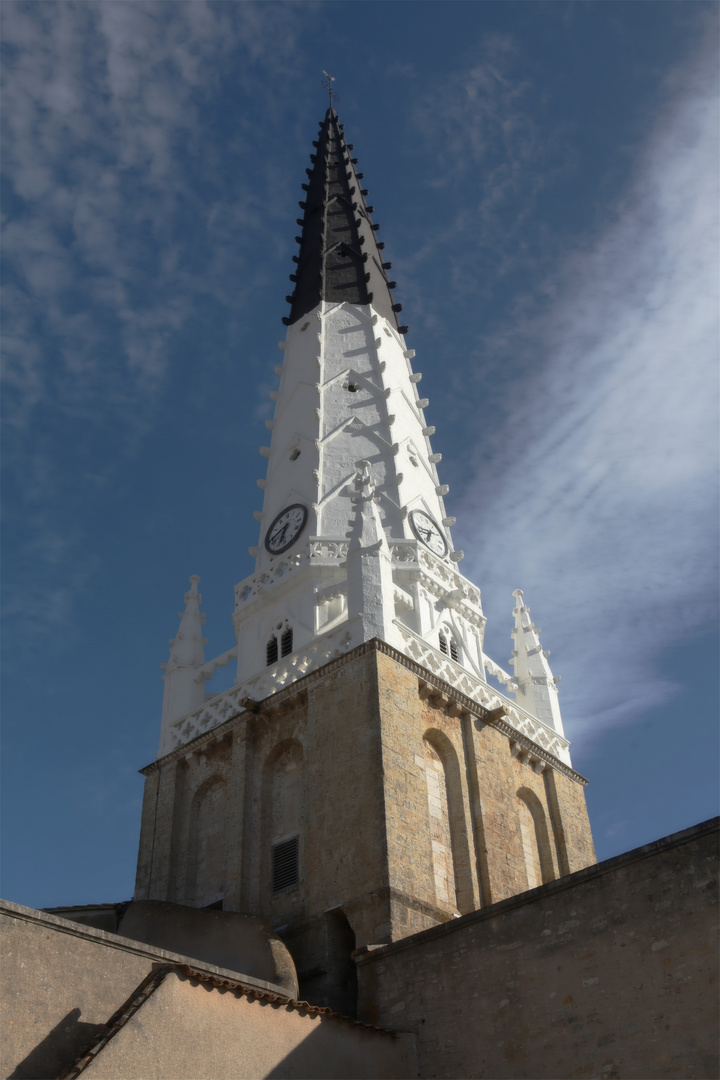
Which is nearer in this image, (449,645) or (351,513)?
(449,645)

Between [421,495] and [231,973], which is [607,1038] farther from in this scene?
[421,495]

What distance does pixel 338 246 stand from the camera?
99.6 ft

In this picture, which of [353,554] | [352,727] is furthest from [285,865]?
[353,554]

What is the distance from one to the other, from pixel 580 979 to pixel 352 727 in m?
6.02

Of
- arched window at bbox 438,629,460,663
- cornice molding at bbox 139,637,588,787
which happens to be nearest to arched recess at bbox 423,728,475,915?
cornice molding at bbox 139,637,588,787

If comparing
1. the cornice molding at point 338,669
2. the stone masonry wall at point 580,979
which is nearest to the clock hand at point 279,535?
the cornice molding at point 338,669

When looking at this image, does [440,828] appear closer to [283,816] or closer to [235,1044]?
[283,816]

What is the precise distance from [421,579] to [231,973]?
10045 millimetres

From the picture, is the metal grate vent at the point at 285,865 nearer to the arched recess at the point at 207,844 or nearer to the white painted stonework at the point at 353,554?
the arched recess at the point at 207,844

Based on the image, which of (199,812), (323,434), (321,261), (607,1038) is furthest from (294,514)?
(607,1038)

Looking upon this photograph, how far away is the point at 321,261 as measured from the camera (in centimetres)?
2958

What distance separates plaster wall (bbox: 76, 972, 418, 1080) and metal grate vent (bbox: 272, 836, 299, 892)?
3717 mm

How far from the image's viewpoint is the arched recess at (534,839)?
19388mm

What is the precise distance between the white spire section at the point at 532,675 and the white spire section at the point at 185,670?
23.9 ft
